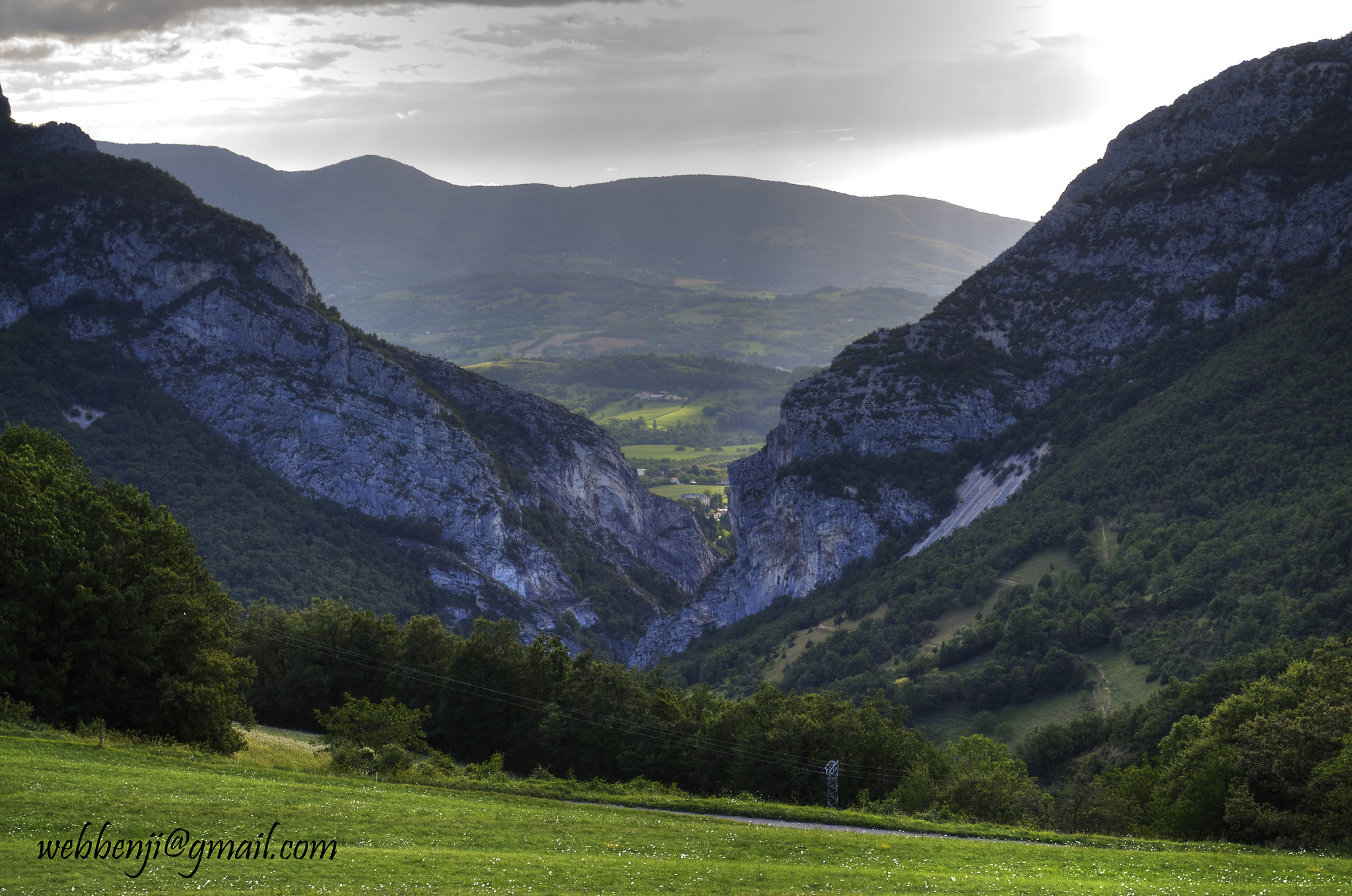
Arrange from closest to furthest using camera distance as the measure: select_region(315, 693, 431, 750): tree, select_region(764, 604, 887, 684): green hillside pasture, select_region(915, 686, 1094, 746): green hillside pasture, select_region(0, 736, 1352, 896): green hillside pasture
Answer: select_region(0, 736, 1352, 896): green hillside pasture → select_region(315, 693, 431, 750): tree → select_region(915, 686, 1094, 746): green hillside pasture → select_region(764, 604, 887, 684): green hillside pasture

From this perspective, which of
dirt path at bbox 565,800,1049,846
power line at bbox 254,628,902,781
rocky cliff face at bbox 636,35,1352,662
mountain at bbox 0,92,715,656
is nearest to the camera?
dirt path at bbox 565,800,1049,846

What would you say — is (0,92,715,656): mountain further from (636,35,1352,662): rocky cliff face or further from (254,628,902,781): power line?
(254,628,902,781): power line

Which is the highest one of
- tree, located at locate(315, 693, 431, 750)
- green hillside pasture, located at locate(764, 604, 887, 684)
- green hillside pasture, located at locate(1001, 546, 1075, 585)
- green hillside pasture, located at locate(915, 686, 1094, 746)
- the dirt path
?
the dirt path

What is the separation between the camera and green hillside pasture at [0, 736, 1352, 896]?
2253 cm

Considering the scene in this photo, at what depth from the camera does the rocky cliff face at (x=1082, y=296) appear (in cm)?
12075

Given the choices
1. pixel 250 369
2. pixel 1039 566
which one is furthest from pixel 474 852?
pixel 250 369

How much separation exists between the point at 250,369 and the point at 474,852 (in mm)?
135681

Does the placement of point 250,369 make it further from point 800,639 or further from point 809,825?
point 809,825

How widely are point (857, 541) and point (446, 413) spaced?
71.1 m

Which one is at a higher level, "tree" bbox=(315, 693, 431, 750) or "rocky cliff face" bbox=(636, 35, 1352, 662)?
"rocky cliff face" bbox=(636, 35, 1352, 662)

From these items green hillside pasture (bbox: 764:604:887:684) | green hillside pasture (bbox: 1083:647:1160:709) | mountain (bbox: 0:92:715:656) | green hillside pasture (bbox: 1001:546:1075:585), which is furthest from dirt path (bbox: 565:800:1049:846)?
mountain (bbox: 0:92:715:656)

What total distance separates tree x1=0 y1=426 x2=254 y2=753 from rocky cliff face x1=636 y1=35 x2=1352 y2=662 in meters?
102

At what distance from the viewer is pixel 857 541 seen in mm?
137125

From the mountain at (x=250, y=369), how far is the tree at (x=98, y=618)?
93.8 metres
